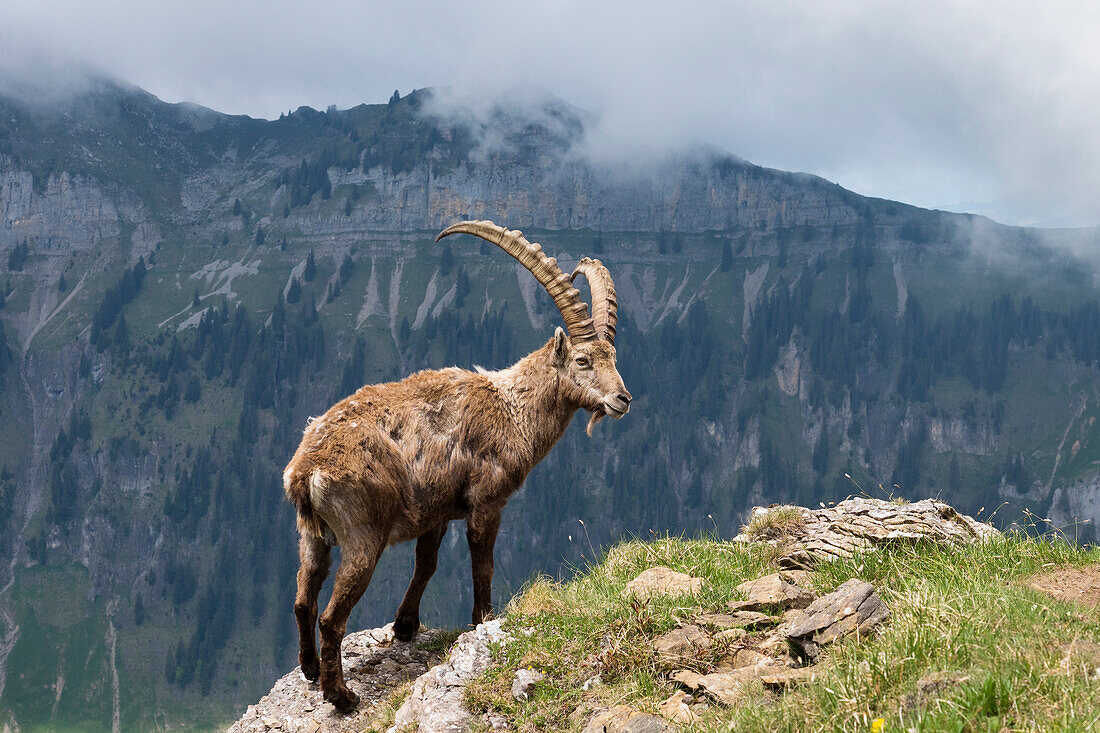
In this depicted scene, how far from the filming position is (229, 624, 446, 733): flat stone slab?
478 inches

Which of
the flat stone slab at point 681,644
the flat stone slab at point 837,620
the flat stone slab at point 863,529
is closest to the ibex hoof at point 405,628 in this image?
the flat stone slab at point 863,529

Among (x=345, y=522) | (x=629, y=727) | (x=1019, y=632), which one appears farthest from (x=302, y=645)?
(x=1019, y=632)

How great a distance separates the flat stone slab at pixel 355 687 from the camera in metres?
12.1

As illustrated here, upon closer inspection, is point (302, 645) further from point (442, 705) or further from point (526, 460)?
point (526, 460)

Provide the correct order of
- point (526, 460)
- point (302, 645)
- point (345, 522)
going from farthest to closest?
point (526, 460), point (302, 645), point (345, 522)

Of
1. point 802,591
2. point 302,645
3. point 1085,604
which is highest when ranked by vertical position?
point 1085,604

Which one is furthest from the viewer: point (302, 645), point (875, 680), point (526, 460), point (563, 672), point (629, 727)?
point (526, 460)

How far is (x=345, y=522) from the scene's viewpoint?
11.6m

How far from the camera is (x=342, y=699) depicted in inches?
472

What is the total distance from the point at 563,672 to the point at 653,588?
1.56 metres

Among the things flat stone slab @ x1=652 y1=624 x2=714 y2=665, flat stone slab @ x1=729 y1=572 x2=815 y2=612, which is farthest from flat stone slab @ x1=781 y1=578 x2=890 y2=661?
flat stone slab @ x1=729 y1=572 x2=815 y2=612

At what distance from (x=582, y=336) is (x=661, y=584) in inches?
192

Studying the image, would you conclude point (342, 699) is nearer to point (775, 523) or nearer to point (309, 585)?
point (309, 585)

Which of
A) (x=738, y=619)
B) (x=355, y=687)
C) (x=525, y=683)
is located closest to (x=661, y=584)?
(x=738, y=619)
